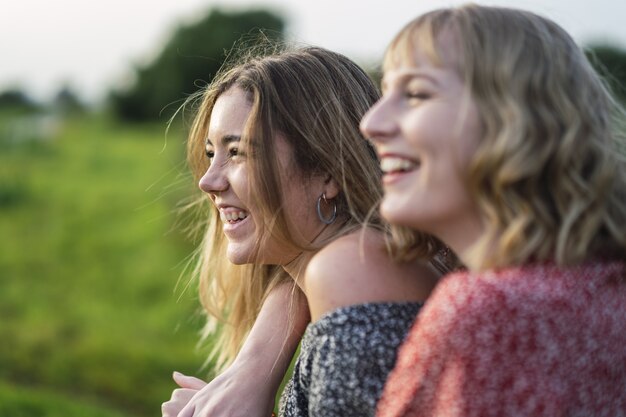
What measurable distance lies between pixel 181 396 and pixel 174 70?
15.4 meters

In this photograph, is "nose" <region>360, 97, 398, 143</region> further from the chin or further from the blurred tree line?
the blurred tree line

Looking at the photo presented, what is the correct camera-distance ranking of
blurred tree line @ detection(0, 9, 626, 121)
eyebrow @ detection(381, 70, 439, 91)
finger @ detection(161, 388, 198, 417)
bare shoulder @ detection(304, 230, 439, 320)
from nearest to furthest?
eyebrow @ detection(381, 70, 439, 91)
bare shoulder @ detection(304, 230, 439, 320)
finger @ detection(161, 388, 198, 417)
blurred tree line @ detection(0, 9, 626, 121)

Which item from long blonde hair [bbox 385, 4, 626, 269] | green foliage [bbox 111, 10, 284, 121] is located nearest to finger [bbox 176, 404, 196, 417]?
long blonde hair [bbox 385, 4, 626, 269]

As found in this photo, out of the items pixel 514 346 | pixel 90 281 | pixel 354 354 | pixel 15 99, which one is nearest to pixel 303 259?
pixel 354 354

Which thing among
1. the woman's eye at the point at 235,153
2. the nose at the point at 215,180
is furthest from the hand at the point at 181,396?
the woman's eye at the point at 235,153

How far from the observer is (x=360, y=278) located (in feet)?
7.04

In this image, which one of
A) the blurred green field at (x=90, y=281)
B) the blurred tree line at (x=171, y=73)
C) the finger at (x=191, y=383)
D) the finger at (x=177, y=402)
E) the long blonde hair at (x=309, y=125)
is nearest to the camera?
the long blonde hair at (x=309, y=125)

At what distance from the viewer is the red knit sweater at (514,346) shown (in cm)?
184

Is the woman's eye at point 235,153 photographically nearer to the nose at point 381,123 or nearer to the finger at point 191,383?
the nose at point 381,123

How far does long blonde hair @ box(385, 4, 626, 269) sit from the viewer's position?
1876mm

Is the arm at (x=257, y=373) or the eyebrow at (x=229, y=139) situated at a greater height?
the eyebrow at (x=229, y=139)

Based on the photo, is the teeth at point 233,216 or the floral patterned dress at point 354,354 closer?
the floral patterned dress at point 354,354

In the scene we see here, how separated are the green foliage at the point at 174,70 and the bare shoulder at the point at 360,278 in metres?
15.3

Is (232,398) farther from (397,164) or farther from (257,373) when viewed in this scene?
(397,164)
